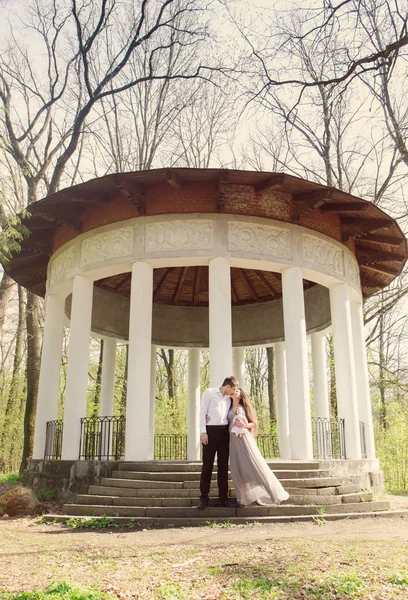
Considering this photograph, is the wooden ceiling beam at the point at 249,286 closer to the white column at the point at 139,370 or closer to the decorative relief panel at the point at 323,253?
the decorative relief panel at the point at 323,253

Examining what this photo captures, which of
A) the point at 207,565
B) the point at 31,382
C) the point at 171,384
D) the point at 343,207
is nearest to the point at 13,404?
the point at 171,384

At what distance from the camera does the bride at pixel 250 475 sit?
8.09 m

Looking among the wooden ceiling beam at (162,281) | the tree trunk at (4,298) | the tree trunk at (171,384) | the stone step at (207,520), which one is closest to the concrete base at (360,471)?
the stone step at (207,520)

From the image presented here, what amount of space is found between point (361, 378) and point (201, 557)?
10004 mm

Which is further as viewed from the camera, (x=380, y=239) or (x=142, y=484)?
(x=380, y=239)

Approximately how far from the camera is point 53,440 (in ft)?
42.7

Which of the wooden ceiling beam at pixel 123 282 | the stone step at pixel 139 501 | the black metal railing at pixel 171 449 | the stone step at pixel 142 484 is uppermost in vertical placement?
the wooden ceiling beam at pixel 123 282

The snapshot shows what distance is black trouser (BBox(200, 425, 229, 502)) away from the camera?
8.13 metres

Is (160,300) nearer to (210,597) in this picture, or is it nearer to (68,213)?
(68,213)

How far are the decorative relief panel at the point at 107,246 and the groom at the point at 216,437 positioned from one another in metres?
4.97

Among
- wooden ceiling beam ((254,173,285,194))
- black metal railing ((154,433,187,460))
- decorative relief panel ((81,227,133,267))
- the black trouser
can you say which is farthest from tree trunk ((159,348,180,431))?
the black trouser

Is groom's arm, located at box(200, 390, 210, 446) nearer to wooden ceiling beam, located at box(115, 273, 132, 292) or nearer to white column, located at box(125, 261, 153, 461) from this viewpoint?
white column, located at box(125, 261, 153, 461)

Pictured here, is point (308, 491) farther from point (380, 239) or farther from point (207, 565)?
point (380, 239)

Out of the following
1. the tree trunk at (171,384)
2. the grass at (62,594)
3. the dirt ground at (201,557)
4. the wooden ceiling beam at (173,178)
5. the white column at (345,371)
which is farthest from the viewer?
the tree trunk at (171,384)
